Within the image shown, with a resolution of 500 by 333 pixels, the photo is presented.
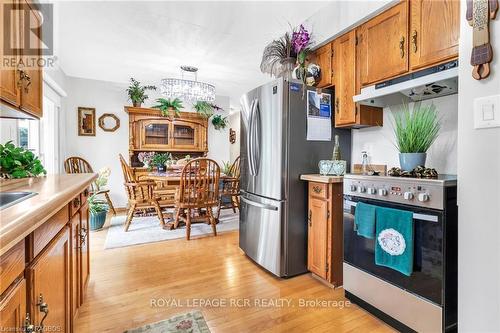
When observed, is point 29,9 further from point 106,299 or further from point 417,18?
point 417,18

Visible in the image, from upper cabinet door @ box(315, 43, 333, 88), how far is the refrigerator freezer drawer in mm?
1252

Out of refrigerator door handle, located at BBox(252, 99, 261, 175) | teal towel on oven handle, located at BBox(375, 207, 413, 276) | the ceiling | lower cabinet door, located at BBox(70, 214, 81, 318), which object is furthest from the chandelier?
teal towel on oven handle, located at BBox(375, 207, 413, 276)

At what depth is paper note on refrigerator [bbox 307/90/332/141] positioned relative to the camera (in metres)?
2.32

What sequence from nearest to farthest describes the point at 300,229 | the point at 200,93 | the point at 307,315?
the point at 307,315 < the point at 300,229 < the point at 200,93

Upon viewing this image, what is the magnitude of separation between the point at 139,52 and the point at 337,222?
10.4 ft

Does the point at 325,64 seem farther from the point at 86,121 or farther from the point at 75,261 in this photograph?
the point at 86,121

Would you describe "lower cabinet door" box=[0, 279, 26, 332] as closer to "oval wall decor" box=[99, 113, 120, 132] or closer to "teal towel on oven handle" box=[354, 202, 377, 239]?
"teal towel on oven handle" box=[354, 202, 377, 239]

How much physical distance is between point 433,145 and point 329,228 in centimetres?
101

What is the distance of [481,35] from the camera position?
109cm

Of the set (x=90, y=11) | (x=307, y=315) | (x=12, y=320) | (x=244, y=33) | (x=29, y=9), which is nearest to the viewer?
(x=12, y=320)

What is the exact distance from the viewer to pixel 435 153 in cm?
194

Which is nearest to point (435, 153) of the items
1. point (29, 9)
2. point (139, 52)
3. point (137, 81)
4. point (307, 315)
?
point (307, 315)

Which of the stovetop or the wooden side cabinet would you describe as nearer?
the stovetop

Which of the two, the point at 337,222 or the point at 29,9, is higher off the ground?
the point at 29,9
